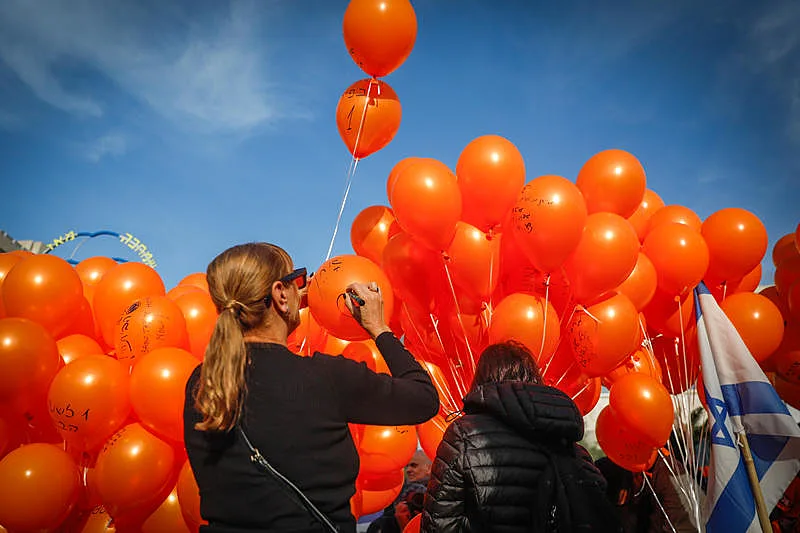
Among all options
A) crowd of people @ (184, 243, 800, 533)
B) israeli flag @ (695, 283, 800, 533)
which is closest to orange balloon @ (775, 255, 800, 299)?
israeli flag @ (695, 283, 800, 533)

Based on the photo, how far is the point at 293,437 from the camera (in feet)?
4.01

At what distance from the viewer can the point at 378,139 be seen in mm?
3684

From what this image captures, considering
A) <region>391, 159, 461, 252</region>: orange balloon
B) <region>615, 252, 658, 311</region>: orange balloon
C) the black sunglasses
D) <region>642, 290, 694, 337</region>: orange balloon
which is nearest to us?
the black sunglasses

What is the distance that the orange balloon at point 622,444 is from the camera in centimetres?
354

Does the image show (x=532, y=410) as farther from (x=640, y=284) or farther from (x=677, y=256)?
(x=677, y=256)

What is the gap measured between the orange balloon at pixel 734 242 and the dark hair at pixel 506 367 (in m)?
2.72

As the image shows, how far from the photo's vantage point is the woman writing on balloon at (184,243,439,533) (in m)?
1.21

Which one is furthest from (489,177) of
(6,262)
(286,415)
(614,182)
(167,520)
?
(6,262)

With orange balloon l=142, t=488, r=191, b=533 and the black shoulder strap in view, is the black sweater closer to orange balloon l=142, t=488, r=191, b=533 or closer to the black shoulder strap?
the black shoulder strap

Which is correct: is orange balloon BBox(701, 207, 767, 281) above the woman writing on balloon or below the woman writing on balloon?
above

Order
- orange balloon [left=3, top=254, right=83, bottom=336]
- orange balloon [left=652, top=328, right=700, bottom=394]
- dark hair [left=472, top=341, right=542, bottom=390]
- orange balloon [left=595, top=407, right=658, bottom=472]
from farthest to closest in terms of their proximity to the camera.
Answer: orange balloon [left=652, top=328, right=700, bottom=394] < orange balloon [left=595, top=407, right=658, bottom=472] < orange balloon [left=3, top=254, right=83, bottom=336] < dark hair [left=472, top=341, right=542, bottom=390]

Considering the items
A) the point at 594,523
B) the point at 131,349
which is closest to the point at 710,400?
the point at 594,523

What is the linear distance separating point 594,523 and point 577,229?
1.74 m

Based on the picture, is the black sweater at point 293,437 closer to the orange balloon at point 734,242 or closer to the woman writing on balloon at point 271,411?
the woman writing on balloon at point 271,411
